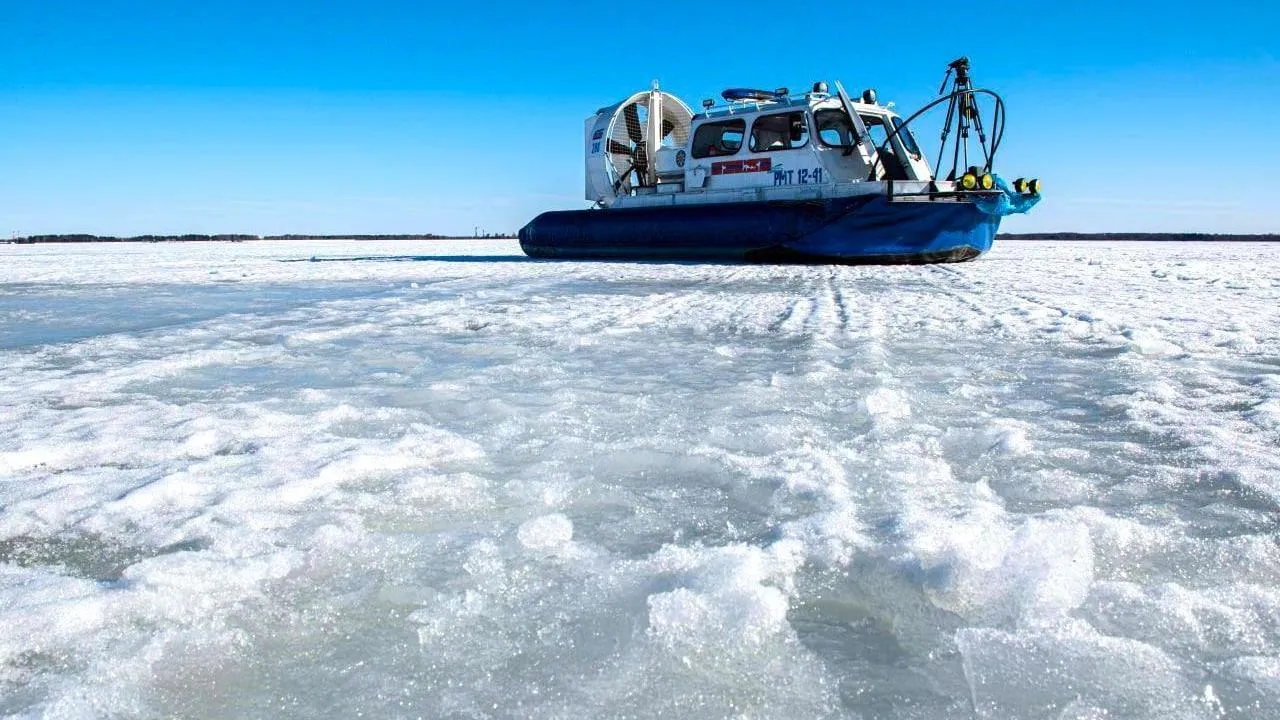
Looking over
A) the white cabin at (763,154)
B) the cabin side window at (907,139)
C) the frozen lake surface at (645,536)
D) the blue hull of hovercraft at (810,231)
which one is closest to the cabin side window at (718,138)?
the white cabin at (763,154)

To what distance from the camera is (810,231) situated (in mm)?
9688

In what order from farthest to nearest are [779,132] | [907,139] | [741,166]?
1. [741,166]
2. [779,132]
3. [907,139]

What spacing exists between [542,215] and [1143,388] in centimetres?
1118

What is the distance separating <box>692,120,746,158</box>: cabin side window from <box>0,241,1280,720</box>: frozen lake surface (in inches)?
322

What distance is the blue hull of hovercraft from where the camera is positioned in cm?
934

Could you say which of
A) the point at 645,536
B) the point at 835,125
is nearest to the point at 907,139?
the point at 835,125

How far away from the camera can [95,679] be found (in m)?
0.95

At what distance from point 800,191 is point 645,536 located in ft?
30.3

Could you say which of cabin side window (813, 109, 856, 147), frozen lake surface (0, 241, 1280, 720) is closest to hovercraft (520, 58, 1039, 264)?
cabin side window (813, 109, 856, 147)

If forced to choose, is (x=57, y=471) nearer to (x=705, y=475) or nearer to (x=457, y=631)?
(x=457, y=631)

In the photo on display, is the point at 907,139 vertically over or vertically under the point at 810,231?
over

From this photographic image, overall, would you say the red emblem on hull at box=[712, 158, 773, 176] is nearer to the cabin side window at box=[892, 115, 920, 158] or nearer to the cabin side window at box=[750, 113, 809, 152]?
the cabin side window at box=[750, 113, 809, 152]

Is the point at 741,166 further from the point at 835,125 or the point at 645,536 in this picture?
the point at 645,536

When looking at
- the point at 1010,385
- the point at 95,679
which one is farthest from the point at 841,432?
the point at 95,679
